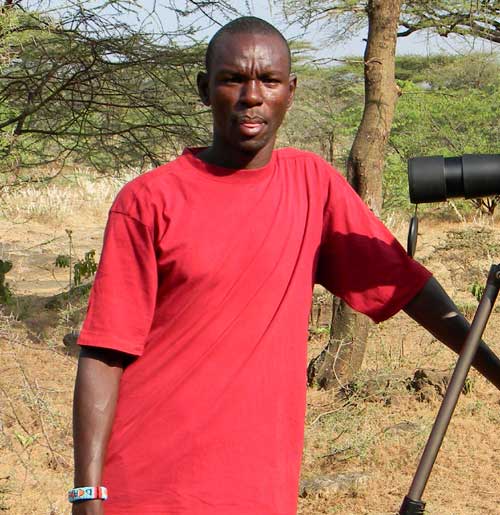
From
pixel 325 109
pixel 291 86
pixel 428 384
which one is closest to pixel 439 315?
pixel 291 86

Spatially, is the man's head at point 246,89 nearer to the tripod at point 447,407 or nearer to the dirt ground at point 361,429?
the tripod at point 447,407

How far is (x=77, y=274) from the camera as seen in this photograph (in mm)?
7773

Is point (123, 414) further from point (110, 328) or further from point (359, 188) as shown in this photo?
point (359, 188)

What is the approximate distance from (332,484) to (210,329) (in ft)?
8.88

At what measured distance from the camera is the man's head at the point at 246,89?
1.56m

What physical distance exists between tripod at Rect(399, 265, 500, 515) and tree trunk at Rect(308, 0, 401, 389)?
417 centimetres

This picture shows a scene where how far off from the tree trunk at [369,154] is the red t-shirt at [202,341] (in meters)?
4.07

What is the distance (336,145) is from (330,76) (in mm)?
1537

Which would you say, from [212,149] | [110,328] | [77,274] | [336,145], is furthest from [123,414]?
[336,145]

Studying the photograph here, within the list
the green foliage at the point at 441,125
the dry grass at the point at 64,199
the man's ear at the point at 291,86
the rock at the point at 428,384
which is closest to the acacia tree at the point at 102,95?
the rock at the point at 428,384

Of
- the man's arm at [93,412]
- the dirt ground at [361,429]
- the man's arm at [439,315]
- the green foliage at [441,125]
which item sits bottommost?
the dirt ground at [361,429]

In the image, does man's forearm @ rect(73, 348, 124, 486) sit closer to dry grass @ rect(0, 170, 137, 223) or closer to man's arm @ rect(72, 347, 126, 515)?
man's arm @ rect(72, 347, 126, 515)

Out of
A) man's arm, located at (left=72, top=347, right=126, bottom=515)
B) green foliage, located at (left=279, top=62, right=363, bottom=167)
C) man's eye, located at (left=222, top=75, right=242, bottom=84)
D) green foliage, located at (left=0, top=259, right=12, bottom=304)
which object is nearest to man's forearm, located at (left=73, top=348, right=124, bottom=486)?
man's arm, located at (left=72, top=347, right=126, bottom=515)

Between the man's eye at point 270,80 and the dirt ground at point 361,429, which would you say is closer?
the man's eye at point 270,80
